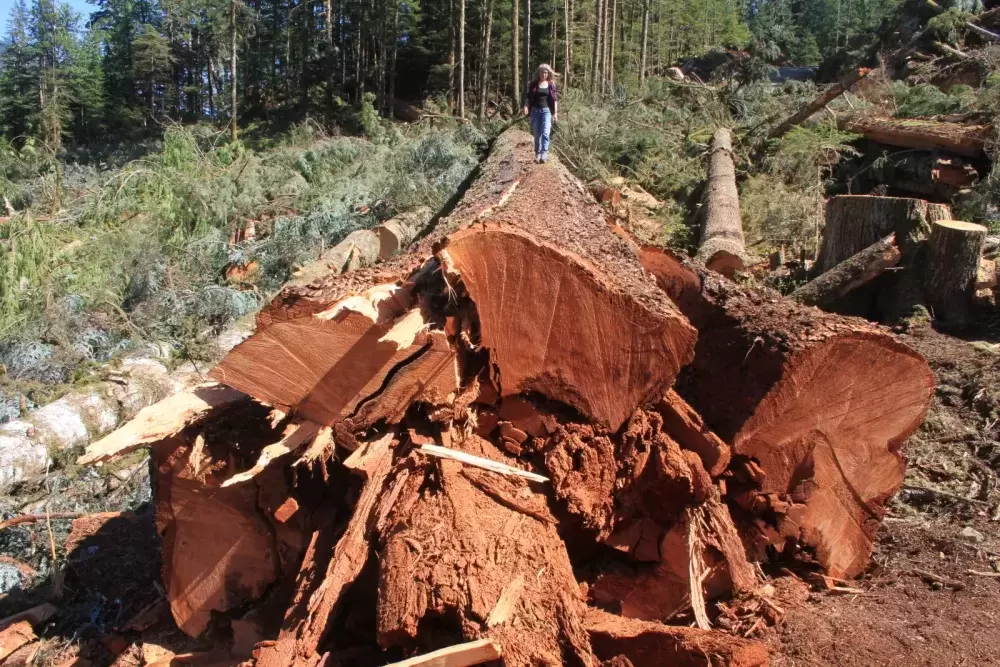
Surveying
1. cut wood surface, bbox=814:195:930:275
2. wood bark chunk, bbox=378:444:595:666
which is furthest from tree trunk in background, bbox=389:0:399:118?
wood bark chunk, bbox=378:444:595:666

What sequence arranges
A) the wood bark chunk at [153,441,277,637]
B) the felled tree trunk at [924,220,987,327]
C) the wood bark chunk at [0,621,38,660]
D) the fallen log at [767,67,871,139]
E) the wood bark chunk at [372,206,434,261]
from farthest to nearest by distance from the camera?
the fallen log at [767,67,871,139], the wood bark chunk at [372,206,434,261], the felled tree trunk at [924,220,987,327], the wood bark chunk at [0,621,38,660], the wood bark chunk at [153,441,277,637]

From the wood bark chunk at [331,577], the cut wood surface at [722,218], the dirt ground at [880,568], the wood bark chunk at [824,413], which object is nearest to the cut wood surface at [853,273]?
the dirt ground at [880,568]

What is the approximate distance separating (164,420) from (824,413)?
7.57 feet

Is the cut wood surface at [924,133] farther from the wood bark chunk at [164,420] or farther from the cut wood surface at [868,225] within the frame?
the wood bark chunk at [164,420]

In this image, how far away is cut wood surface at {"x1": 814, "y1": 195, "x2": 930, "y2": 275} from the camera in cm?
584

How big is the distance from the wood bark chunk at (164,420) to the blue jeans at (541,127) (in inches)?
157

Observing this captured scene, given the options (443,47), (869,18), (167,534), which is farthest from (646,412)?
(869,18)

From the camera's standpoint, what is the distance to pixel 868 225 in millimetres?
6207

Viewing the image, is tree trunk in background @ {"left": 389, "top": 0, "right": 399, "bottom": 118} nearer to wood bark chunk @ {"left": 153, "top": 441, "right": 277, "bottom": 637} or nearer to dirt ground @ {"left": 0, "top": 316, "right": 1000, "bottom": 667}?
dirt ground @ {"left": 0, "top": 316, "right": 1000, "bottom": 667}

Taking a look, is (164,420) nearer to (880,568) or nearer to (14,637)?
(14,637)

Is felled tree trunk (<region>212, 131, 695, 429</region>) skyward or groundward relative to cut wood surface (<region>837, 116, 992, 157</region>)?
groundward

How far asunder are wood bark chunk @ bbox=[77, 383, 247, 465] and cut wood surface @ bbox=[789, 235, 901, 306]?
4.65 metres

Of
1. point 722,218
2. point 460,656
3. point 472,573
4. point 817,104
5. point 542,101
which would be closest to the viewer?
point 460,656

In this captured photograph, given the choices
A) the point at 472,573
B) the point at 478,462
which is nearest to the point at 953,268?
the point at 478,462
